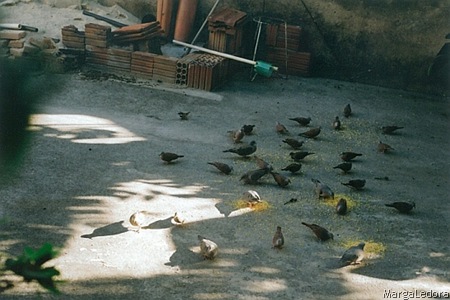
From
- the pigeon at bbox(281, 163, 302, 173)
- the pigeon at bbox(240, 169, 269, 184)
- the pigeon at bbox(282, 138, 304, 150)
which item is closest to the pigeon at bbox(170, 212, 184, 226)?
the pigeon at bbox(240, 169, 269, 184)

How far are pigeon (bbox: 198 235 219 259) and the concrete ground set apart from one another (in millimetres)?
79

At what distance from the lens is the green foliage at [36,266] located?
614 cm

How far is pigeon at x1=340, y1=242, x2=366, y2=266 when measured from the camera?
266 inches

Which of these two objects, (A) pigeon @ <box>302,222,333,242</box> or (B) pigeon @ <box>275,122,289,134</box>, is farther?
(B) pigeon @ <box>275,122,289,134</box>

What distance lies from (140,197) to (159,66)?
18.5ft

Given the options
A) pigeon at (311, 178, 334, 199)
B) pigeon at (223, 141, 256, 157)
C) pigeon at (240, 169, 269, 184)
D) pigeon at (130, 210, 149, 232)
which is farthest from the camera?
Result: pigeon at (223, 141, 256, 157)

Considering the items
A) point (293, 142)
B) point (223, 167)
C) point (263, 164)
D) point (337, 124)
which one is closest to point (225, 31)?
point (337, 124)

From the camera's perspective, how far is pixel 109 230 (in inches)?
286

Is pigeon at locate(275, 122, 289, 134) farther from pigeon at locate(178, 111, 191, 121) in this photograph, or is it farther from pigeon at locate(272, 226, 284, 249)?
pigeon at locate(272, 226, 284, 249)

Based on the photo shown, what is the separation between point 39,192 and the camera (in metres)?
8.02

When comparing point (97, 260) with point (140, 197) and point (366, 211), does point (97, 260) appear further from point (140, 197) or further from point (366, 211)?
point (366, 211)

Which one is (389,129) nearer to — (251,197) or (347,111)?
(347,111)

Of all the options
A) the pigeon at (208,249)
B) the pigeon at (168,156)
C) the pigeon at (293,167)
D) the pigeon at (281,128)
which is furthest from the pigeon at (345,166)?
the pigeon at (208,249)

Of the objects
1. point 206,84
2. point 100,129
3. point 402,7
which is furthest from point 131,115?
point 402,7
